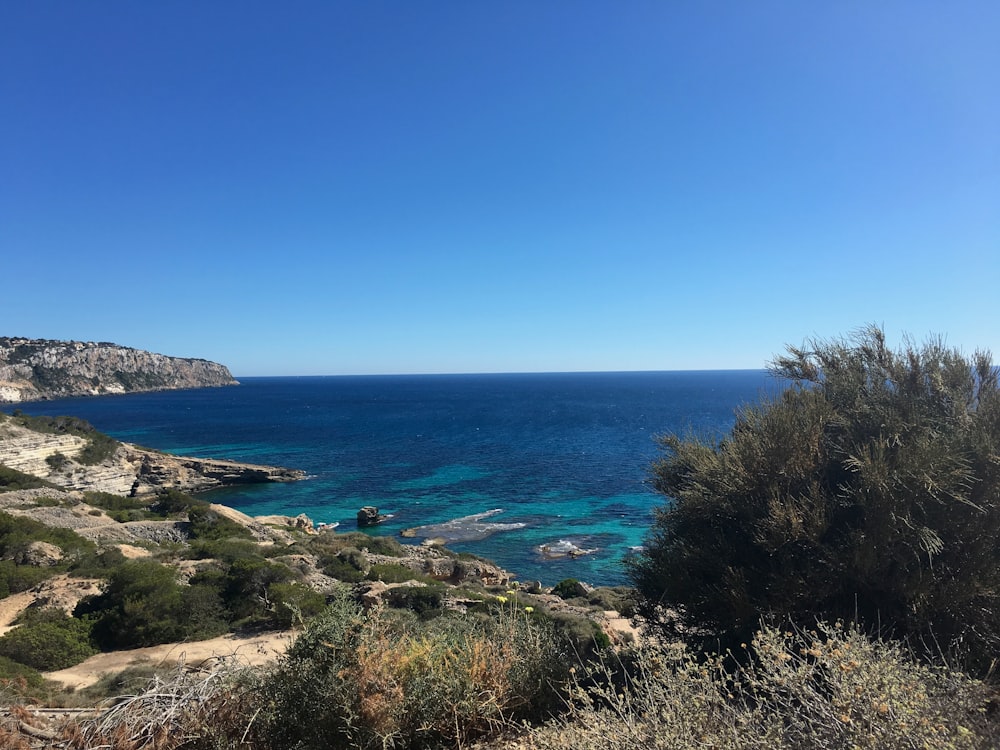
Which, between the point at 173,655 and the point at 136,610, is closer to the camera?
the point at 173,655

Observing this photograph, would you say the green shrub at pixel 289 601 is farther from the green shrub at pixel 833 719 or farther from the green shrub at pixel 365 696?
the green shrub at pixel 833 719

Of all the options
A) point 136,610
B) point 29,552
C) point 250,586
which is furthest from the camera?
point 29,552

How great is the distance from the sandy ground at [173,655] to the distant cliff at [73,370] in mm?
141477

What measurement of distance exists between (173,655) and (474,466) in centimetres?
4068

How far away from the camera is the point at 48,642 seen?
1055 centimetres

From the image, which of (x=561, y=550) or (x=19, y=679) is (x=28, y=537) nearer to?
(x=19, y=679)

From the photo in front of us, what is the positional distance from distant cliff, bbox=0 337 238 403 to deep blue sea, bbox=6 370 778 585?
112 ft

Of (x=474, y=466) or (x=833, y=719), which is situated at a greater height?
(x=833, y=719)

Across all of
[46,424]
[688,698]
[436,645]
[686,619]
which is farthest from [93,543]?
[46,424]

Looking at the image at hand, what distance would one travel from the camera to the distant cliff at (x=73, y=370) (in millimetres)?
123913

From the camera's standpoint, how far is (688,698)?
368cm

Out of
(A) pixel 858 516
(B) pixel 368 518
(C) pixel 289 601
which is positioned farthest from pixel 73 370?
(A) pixel 858 516

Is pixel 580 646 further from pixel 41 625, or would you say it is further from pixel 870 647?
pixel 41 625

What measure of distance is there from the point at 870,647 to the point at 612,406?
109737mm
